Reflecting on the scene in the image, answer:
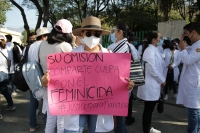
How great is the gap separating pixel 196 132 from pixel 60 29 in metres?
2.34

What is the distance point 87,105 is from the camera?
2.30 meters

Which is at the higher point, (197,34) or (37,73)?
(197,34)

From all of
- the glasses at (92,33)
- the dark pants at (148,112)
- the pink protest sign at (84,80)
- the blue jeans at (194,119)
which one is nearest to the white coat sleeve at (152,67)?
the dark pants at (148,112)

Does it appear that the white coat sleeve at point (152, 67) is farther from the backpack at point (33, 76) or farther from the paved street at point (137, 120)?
the backpack at point (33, 76)

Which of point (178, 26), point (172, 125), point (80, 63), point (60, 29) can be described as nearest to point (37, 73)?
point (60, 29)

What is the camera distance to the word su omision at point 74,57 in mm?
2266

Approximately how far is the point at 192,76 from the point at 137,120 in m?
1.93

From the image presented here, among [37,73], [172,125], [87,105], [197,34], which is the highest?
[197,34]

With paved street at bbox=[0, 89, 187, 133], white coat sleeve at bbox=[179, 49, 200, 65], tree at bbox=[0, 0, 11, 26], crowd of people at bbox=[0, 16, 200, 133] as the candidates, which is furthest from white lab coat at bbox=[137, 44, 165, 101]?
tree at bbox=[0, 0, 11, 26]

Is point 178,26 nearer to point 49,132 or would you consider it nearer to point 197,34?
point 197,34

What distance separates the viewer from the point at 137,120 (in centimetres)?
462

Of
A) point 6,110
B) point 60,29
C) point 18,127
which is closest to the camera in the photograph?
point 60,29

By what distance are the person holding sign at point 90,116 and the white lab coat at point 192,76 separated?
3.61 ft

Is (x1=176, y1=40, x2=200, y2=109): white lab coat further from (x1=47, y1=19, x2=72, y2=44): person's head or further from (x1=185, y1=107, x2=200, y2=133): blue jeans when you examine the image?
(x1=47, y1=19, x2=72, y2=44): person's head
